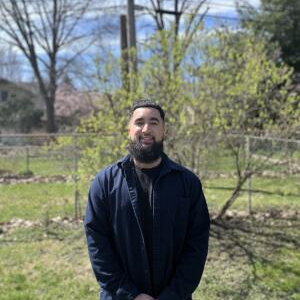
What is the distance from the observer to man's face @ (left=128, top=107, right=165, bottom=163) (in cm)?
274

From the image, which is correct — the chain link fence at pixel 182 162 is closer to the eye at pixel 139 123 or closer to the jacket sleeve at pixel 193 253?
the jacket sleeve at pixel 193 253

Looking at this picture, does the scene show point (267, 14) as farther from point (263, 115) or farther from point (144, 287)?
point (144, 287)

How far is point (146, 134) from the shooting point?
108 inches

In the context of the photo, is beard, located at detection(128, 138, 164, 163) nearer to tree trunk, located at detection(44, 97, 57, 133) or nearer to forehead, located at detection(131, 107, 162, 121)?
forehead, located at detection(131, 107, 162, 121)

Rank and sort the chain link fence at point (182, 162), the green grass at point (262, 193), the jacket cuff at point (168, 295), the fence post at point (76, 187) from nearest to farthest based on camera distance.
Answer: the jacket cuff at point (168, 295)
the chain link fence at point (182, 162)
the fence post at point (76, 187)
the green grass at point (262, 193)

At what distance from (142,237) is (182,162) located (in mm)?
4316

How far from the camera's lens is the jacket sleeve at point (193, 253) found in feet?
9.11

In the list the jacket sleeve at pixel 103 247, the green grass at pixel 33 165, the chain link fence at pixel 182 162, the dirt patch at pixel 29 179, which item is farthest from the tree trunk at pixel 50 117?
the jacket sleeve at pixel 103 247

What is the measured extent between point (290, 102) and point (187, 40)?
1.76 meters

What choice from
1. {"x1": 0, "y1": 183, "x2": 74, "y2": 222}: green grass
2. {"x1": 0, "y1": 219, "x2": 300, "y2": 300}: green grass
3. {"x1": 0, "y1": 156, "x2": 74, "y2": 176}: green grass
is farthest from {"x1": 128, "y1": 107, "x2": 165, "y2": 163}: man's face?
{"x1": 0, "y1": 156, "x2": 74, "y2": 176}: green grass

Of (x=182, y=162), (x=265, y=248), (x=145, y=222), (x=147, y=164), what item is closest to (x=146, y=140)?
(x=147, y=164)

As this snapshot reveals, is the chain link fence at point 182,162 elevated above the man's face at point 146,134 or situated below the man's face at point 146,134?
below

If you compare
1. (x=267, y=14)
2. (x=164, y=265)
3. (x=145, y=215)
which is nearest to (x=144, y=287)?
(x=164, y=265)

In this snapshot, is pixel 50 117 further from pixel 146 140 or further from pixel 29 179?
pixel 146 140
